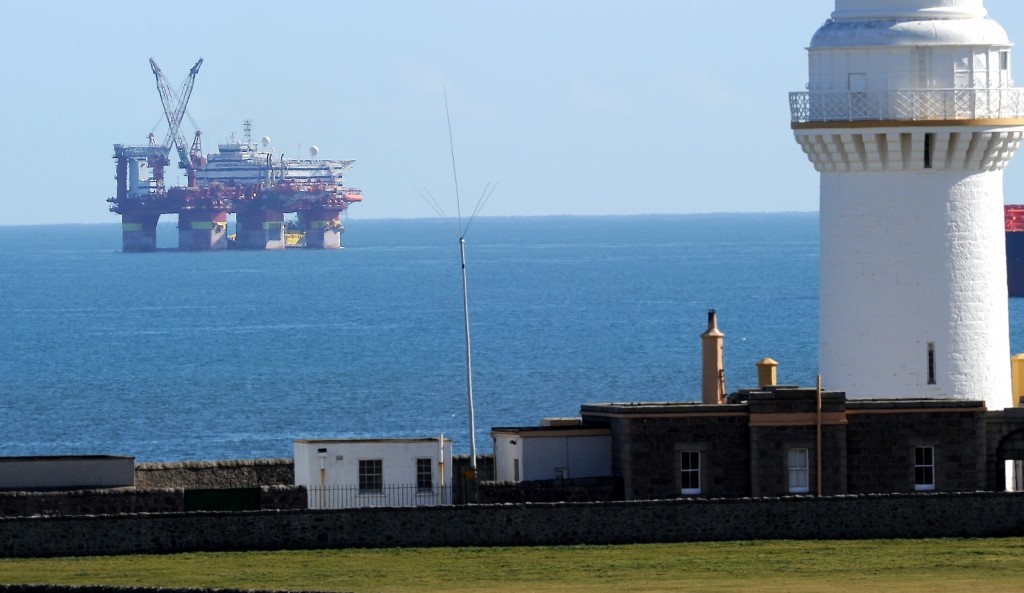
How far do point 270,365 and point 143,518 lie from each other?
10425 centimetres

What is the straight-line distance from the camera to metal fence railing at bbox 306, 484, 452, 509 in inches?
1470

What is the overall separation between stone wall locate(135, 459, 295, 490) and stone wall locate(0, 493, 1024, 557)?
3.34 m

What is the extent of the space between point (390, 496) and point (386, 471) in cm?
40

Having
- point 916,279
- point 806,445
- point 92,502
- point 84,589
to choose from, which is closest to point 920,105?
point 916,279

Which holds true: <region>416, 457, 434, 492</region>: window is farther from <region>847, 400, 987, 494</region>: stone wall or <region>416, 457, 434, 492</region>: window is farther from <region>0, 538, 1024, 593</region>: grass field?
<region>847, 400, 987, 494</region>: stone wall

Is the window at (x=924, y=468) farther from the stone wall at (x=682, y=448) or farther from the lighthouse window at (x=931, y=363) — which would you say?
the stone wall at (x=682, y=448)

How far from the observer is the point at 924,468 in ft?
120

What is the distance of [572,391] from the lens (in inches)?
4419

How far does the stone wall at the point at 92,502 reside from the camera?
3578cm

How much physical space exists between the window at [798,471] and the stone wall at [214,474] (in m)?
8.53

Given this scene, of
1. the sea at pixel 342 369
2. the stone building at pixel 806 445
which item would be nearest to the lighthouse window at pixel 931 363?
the stone building at pixel 806 445

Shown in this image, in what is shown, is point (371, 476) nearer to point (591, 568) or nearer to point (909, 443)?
point (591, 568)

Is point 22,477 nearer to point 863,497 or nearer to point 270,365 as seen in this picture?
point 863,497

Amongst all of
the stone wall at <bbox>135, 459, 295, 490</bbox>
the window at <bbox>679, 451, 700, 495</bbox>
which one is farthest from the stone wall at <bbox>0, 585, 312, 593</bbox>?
the window at <bbox>679, 451, 700, 495</bbox>
